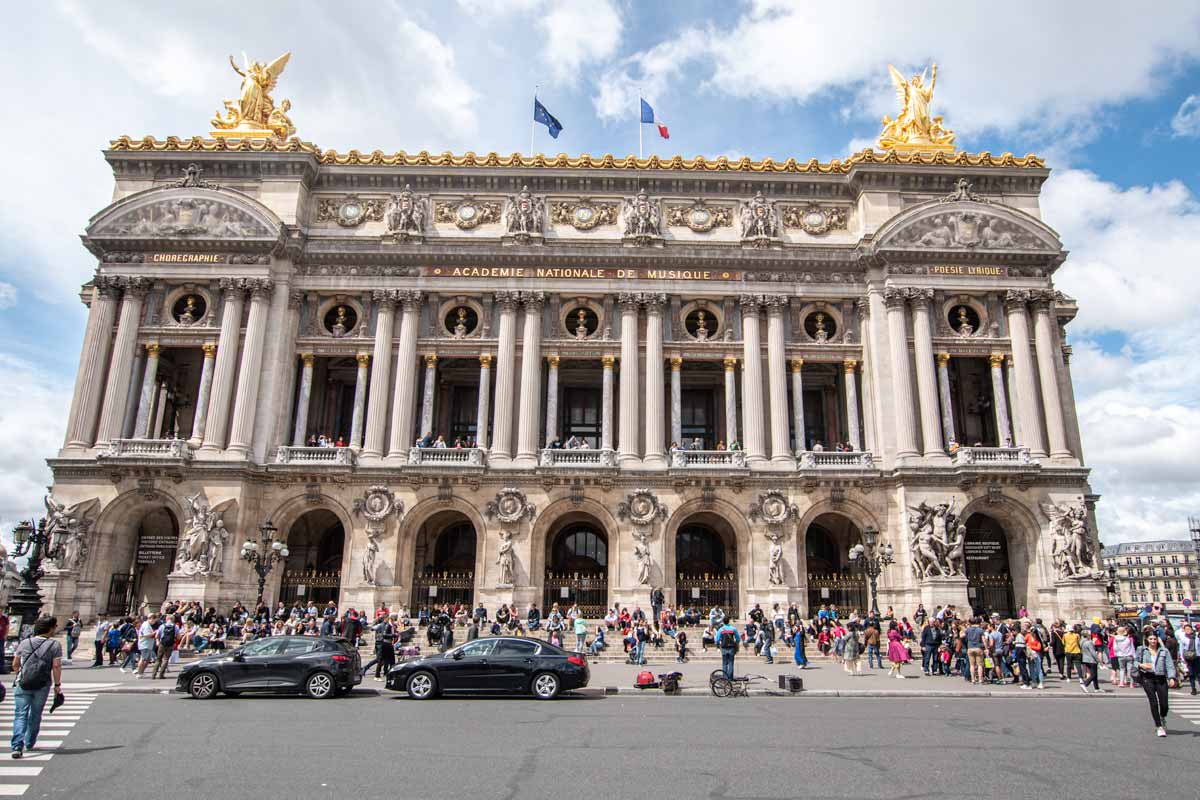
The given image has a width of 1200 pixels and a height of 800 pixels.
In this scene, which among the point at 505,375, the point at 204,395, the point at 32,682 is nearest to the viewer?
the point at 32,682

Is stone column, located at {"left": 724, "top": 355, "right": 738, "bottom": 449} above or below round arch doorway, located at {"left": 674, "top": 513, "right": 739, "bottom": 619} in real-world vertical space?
above

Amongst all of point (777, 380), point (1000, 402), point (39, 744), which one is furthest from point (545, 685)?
point (1000, 402)

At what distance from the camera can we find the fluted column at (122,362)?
121ft

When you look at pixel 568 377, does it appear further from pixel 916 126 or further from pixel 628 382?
pixel 916 126

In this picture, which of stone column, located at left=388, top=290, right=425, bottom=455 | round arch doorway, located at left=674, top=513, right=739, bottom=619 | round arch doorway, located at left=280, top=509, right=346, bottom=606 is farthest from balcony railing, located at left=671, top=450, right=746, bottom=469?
round arch doorway, located at left=280, top=509, right=346, bottom=606

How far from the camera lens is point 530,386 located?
38.3 metres

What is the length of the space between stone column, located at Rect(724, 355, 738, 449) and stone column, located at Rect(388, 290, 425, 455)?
14.5 meters

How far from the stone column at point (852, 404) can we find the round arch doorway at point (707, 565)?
23.7ft

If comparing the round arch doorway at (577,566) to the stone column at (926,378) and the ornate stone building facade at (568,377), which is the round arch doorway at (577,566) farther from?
the stone column at (926,378)

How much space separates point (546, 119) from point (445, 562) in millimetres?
22241

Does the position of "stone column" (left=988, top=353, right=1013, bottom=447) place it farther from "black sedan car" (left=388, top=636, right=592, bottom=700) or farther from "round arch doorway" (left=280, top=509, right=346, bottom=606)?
"round arch doorway" (left=280, top=509, right=346, bottom=606)

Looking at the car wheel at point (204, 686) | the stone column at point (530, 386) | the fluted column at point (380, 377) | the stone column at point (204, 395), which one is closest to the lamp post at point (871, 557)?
the stone column at point (530, 386)

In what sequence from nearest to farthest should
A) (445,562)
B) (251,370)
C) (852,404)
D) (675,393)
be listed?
(251,370), (852,404), (675,393), (445,562)

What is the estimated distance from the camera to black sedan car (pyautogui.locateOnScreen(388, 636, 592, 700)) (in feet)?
61.4
